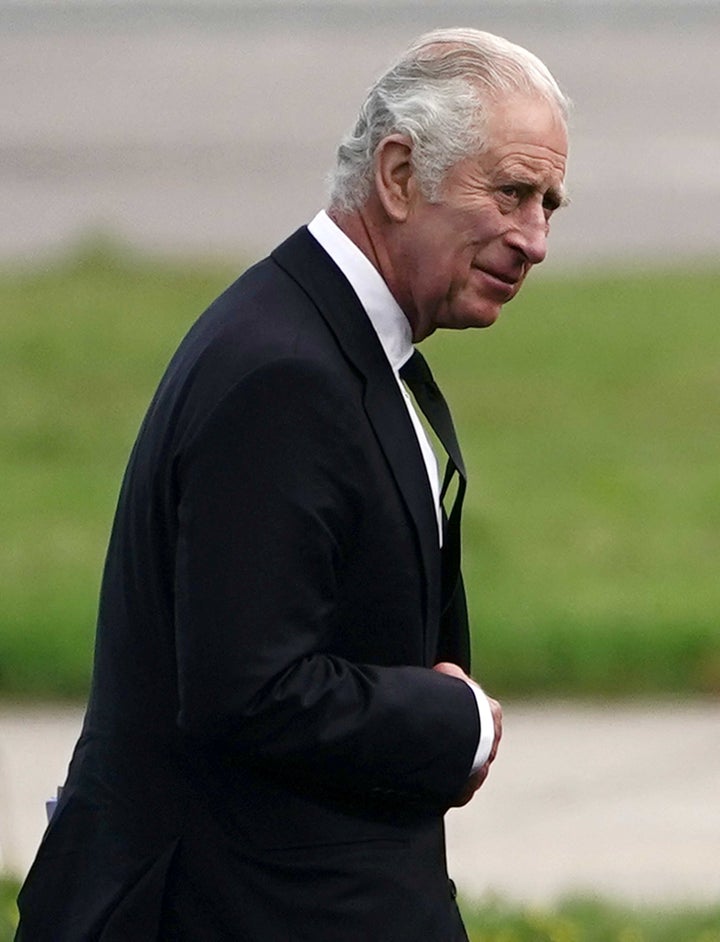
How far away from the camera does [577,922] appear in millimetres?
4273

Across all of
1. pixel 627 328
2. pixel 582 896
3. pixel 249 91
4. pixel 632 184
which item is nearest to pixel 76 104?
pixel 249 91

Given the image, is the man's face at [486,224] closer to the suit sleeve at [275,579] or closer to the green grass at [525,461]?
the suit sleeve at [275,579]

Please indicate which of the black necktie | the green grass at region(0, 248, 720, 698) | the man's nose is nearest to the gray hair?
the man's nose

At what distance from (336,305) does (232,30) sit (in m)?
17.5

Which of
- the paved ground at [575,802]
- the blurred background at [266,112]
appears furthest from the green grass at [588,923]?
the blurred background at [266,112]

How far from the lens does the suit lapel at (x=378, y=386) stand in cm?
236

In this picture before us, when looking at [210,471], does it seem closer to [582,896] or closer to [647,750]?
[582,896]

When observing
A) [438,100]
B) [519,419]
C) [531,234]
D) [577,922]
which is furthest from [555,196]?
[519,419]

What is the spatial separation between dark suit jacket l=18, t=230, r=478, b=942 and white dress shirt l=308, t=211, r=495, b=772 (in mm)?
18

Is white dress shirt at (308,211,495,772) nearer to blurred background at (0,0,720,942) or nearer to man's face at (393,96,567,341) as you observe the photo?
man's face at (393,96,567,341)

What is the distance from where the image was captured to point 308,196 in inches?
505

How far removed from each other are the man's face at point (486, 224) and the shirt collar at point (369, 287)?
0.07 ft

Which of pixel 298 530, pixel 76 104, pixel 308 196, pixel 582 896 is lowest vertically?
pixel 582 896

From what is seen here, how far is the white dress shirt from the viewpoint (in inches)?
95.6
